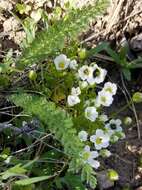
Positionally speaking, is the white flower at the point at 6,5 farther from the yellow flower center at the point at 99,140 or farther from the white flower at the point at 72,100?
the yellow flower center at the point at 99,140

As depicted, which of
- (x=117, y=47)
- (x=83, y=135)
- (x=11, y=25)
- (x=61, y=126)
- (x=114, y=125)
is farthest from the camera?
(x=11, y=25)

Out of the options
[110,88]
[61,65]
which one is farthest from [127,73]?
[61,65]

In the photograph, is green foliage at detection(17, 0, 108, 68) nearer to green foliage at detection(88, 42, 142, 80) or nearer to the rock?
green foliage at detection(88, 42, 142, 80)

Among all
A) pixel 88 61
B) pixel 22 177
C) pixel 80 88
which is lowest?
pixel 22 177

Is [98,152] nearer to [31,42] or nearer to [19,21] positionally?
[31,42]

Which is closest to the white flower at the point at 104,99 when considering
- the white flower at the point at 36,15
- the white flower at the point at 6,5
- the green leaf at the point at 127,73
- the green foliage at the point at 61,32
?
the green foliage at the point at 61,32

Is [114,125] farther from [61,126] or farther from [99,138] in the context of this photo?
[61,126]

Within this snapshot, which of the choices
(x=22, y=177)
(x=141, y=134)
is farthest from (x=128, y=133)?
(x=22, y=177)
